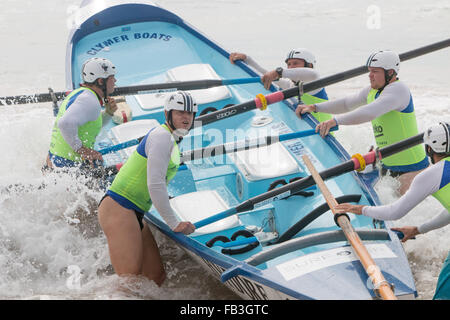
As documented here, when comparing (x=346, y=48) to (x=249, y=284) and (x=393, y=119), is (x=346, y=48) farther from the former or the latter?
(x=249, y=284)

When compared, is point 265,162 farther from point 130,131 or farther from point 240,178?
point 130,131

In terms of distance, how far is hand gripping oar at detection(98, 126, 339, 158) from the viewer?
180 inches

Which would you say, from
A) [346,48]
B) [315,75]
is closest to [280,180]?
[315,75]

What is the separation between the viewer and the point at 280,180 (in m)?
4.68

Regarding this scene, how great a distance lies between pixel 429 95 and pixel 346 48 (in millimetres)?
3092

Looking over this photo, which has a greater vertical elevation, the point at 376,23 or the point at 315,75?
the point at 315,75

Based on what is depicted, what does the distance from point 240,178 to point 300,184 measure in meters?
0.92

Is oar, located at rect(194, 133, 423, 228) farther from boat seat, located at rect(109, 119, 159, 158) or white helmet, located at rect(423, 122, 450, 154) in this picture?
boat seat, located at rect(109, 119, 159, 158)

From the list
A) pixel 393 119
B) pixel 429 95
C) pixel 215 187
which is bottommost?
pixel 429 95

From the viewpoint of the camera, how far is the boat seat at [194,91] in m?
6.28

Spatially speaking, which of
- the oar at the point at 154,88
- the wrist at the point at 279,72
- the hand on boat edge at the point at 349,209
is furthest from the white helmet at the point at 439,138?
the oar at the point at 154,88

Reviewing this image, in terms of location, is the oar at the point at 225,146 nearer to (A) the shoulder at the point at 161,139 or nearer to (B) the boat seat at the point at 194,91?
(A) the shoulder at the point at 161,139

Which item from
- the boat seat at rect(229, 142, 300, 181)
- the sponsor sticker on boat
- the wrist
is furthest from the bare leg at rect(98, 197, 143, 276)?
the wrist

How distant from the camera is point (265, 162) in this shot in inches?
193
